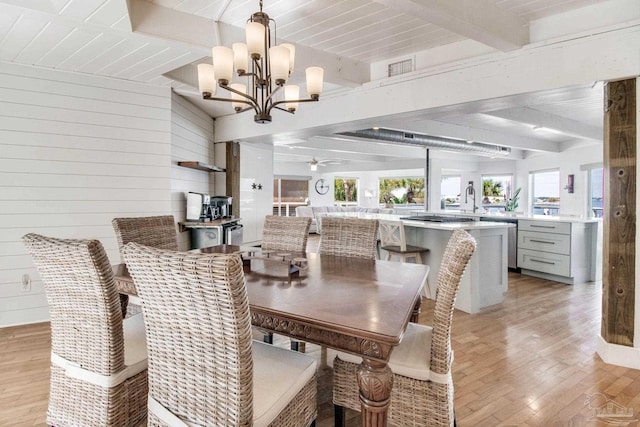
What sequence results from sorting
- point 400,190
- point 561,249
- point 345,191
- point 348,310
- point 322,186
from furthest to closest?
point 345,191
point 400,190
point 322,186
point 561,249
point 348,310

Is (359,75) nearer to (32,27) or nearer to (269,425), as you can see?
(32,27)

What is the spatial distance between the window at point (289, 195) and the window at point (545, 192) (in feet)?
23.5

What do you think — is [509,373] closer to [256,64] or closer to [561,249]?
[256,64]

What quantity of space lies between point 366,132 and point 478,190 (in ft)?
21.0

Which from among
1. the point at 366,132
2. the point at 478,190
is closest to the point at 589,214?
the point at 478,190

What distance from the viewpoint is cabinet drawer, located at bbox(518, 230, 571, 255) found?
4.60m

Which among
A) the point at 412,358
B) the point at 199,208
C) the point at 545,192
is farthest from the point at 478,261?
the point at 545,192

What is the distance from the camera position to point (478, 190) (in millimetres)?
10203

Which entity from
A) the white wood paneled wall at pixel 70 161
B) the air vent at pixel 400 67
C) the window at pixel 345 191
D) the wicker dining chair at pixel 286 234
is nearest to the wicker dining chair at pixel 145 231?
the wicker dining chair at pixel 286 234

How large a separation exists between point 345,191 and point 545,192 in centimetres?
681

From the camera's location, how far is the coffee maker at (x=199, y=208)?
165 inches

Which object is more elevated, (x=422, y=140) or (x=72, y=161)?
(x=422, y=140)

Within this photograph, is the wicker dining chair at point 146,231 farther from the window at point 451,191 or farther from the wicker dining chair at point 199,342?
the window at point 451,191

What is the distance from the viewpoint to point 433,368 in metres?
1.41
